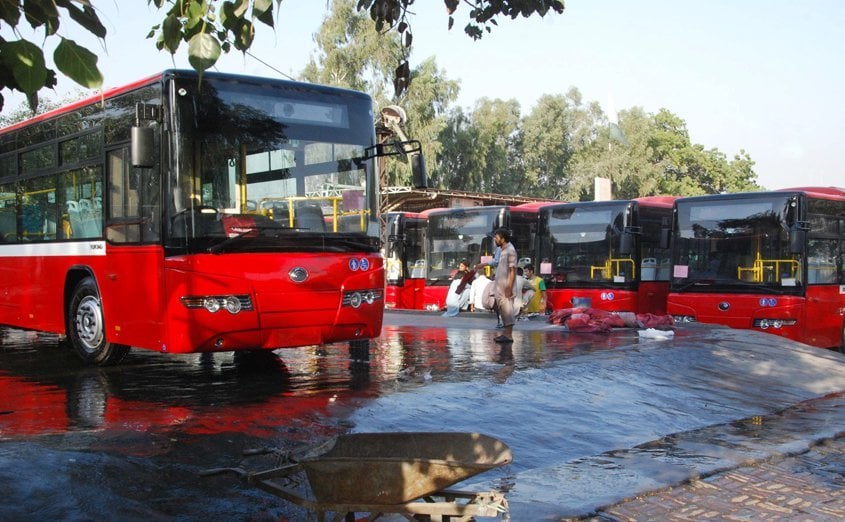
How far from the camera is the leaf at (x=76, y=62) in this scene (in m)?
2.71

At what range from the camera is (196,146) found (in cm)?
902

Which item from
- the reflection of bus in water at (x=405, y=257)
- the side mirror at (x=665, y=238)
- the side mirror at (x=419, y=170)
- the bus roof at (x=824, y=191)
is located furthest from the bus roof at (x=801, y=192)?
the reflection of bus in water at (x=405, y=257)

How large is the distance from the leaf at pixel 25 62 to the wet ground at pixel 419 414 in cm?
287

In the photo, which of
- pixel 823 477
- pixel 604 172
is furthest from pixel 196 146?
pixel 604 172

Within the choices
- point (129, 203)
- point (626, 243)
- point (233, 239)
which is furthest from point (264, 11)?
point (626, 243)

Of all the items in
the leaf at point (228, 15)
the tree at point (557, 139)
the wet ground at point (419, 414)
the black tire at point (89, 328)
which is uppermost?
the tree at point (557, 139)

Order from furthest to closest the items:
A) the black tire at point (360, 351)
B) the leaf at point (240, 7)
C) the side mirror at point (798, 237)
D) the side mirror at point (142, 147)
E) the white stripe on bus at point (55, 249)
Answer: the side mirror at point (798, 237) → the black tire at point (360, 351) → the white stripe on bus at point (55, 249) → the side mirror at point (142, 147) → the leaf at point (240, 7)

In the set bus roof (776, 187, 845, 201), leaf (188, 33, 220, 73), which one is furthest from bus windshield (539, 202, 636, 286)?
leaf (188, 33, 220, 73)

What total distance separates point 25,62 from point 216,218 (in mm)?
6322

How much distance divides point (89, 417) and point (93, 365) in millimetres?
3562

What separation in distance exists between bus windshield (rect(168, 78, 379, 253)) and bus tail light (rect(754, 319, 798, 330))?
30.9ft

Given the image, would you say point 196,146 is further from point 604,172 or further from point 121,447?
point 604,172

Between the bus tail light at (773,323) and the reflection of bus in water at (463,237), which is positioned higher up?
the reflection of bus in water at (463,237)

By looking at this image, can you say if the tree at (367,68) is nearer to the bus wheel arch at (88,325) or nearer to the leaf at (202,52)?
the bus wheel arch at (88,325)
